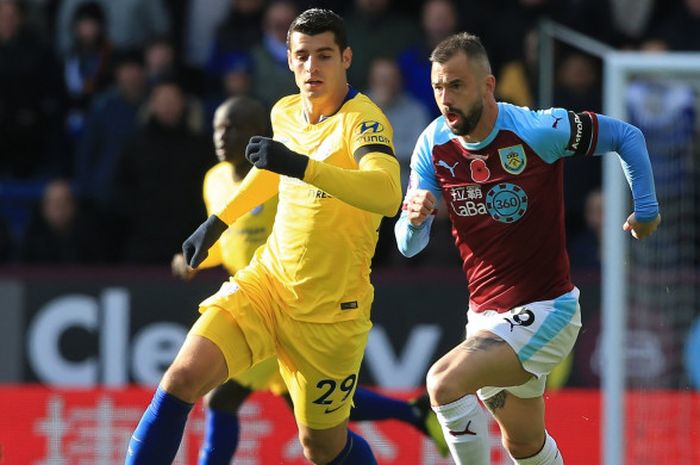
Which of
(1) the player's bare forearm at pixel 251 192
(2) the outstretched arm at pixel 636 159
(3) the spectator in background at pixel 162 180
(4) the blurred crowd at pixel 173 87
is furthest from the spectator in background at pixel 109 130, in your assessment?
(2) the outstretched arm at pixel 636 159

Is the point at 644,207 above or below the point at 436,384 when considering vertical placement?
above

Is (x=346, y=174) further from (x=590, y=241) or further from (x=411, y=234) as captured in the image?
(x=590, y=241)

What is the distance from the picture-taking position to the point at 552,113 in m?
6.75

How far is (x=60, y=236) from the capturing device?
1208 cm

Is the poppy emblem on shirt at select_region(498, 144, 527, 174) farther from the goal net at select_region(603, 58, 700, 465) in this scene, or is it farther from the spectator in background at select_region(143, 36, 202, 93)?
the spectator in background at select_region(143, 36, 202, 93)

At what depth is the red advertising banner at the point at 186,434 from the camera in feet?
32.2

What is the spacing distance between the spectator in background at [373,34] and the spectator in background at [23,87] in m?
2.43

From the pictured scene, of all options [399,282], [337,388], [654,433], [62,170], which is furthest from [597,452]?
[62,170]

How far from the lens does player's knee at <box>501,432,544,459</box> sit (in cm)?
698

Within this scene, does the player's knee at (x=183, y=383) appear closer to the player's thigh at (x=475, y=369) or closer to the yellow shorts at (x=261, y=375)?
the player's thigh at (x=475, y=369)

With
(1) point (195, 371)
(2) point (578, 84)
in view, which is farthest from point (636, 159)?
(2) point (578, 84)

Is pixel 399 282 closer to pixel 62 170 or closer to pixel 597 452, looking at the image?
pixel 597 452

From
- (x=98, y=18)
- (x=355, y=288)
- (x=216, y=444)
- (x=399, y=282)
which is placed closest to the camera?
(x=355, y=288)

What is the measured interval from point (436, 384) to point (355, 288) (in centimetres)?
69
